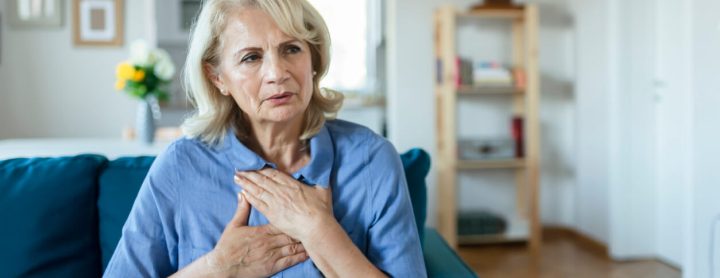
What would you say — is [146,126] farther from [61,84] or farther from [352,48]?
[352,48]

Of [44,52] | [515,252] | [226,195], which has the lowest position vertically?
[515,252]

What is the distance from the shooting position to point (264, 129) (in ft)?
4.67

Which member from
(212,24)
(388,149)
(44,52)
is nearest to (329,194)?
(388,149)

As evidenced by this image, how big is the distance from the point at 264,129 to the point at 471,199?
308 centimetres

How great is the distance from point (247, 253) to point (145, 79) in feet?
5.71

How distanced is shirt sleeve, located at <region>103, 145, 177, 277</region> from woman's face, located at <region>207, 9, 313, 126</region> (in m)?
0.23

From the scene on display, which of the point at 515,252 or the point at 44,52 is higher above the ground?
the point at 44,52

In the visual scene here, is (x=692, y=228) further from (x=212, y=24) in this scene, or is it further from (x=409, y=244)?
(x=212, y=24)

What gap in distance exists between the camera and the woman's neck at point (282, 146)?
55.8 inches

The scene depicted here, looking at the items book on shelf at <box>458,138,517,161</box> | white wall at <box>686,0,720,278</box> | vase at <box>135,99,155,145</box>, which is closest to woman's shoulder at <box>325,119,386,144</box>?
vase at <box>135,99,155,145</box>

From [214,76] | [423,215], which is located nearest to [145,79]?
[214,76]

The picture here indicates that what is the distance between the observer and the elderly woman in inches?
49.9

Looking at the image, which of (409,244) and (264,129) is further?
(264,129)

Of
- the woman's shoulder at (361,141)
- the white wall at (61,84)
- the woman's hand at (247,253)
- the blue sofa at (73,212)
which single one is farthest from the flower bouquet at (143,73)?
the white wall at (61,84)
